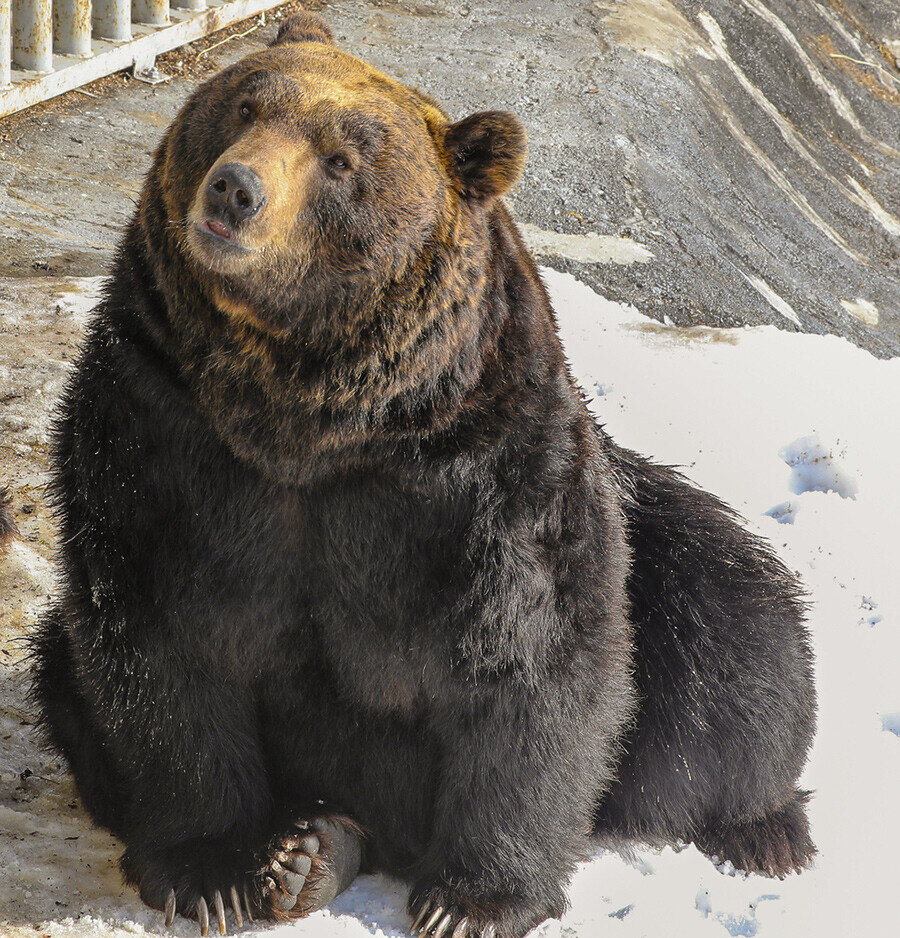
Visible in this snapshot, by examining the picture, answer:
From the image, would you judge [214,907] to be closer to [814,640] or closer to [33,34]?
[814,640]

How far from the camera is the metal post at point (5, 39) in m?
6.87

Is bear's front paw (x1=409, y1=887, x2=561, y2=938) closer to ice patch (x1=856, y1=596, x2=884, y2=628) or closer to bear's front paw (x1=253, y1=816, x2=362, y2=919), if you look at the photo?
bear's front paw (x1=253, y1=816, x2=362, y2=919)

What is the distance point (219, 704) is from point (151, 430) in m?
0.77

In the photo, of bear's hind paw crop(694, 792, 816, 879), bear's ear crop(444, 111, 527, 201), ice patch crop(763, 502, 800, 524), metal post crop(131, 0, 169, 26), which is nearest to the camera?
bear's ear crop(444, 111, 527, 201)

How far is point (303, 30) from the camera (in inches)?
125

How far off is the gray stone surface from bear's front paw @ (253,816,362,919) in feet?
12.8

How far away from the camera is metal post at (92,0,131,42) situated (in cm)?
805

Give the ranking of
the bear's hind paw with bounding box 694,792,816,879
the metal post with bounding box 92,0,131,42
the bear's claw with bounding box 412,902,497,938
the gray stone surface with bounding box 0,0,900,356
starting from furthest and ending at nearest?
the metal post with bounding box 92,0,131,42 → the gray stone surface with bounding box 0,0,900,356 → the bear's hind paw with bounding box 694,792,816,879 → the bear's claw with bounding box 412,902,497,938

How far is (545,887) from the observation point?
3.33m

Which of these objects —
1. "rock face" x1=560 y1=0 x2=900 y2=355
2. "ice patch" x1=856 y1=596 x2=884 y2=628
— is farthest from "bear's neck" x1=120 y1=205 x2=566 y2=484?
"rock face" x1=560 y1=0 x2=900 y2=355

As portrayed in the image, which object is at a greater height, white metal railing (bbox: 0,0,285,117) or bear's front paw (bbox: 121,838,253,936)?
white metal railing (bbox: 0,0,285,117)

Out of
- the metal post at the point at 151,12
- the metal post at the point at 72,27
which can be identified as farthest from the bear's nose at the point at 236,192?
the metal post at the point at 151,12

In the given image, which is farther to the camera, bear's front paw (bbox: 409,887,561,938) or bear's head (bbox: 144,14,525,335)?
bear's front paw (bbox: 409,887,561,938)

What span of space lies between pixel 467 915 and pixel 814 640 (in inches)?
98.2
